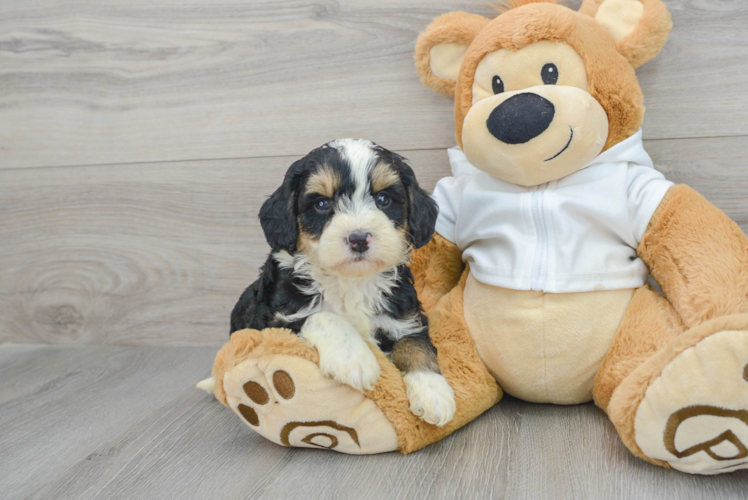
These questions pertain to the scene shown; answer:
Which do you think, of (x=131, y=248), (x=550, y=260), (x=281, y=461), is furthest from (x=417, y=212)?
(x=131, y=248)

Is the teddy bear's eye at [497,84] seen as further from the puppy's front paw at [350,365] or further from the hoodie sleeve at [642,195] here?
the puppy's front paw at [350,365]

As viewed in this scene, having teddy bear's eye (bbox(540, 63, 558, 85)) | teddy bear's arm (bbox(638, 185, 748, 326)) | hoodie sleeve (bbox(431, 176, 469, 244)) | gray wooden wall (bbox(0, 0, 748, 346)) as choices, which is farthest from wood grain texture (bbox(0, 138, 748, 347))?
teddy bear's arm (bbox(638, 185, 748, 326))

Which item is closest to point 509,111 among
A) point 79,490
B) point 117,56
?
point 79,490

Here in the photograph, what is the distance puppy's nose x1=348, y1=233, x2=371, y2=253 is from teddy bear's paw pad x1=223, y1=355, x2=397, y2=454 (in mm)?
305

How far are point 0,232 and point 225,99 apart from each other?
126 centimetres

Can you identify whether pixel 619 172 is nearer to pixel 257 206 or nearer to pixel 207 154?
pixel 257 206

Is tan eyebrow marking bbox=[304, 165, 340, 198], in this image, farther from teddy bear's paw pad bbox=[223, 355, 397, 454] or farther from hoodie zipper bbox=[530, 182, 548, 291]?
hoodie zipper bbox=[530, 182, 548, 291]

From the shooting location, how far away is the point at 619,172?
166cm

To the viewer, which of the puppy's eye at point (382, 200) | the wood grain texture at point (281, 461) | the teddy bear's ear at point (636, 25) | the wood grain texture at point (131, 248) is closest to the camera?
the wood grain texture at point (281, 461)

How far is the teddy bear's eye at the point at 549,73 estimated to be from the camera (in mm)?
1591

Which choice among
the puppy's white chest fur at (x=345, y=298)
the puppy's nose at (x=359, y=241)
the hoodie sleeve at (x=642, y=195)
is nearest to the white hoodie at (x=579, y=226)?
the hoodie sleeve at (x=642, y=195)

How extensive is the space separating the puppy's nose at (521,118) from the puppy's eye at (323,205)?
18.8 inches

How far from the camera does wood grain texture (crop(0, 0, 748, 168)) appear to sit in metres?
Result: 1.97

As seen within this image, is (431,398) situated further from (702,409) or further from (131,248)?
(131,248)
